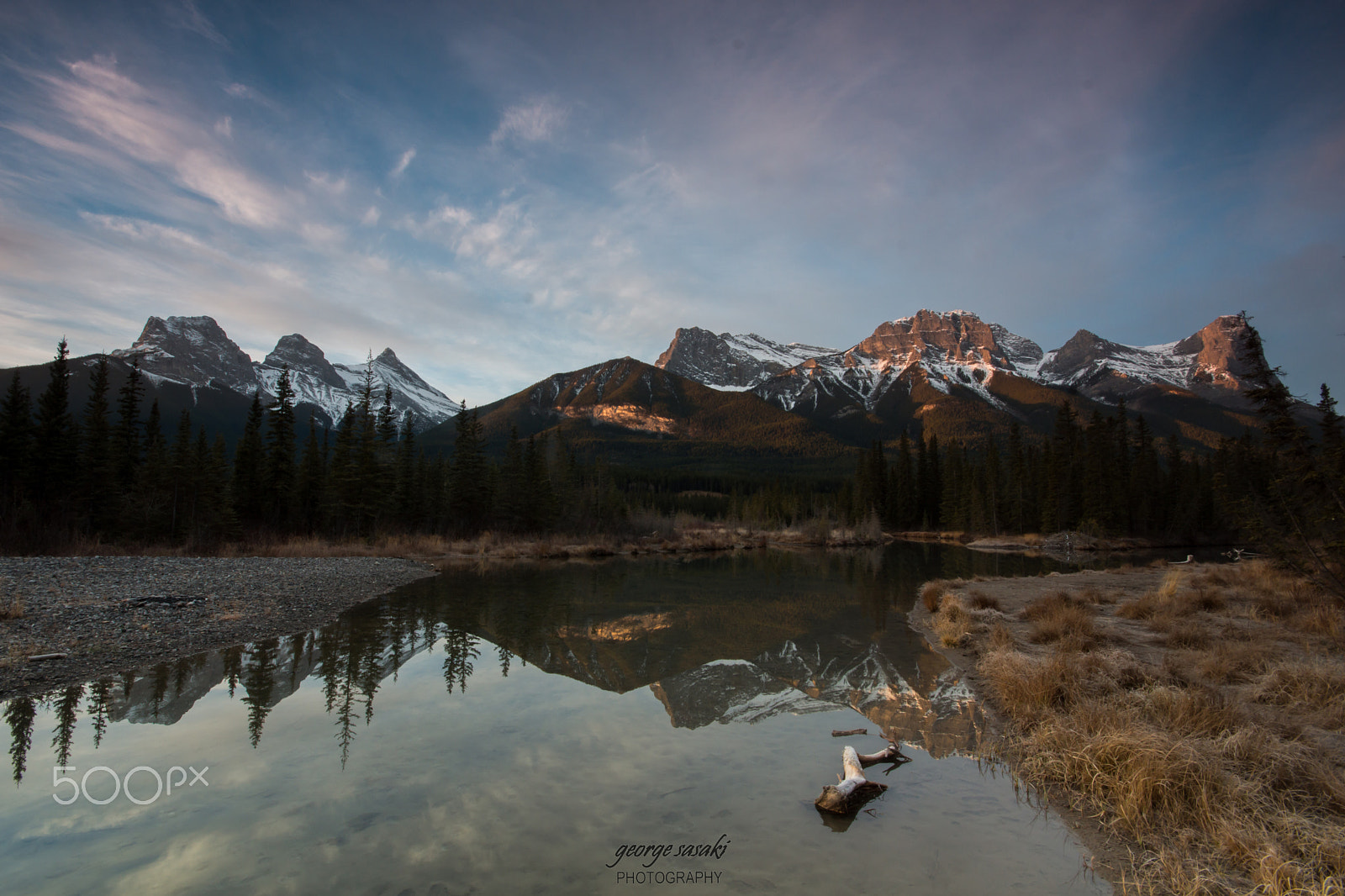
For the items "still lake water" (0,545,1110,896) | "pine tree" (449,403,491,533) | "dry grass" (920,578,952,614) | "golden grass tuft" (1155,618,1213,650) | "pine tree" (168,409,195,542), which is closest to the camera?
"still lake water" (0,545,1110,896)

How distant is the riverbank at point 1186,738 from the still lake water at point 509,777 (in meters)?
0.62

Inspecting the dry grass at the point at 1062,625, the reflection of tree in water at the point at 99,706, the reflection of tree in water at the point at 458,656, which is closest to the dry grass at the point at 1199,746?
the dry grass at the point at 1062,625

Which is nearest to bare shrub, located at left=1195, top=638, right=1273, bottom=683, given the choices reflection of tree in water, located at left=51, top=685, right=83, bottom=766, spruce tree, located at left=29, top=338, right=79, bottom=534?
reflection of tree in water, located at left=51, top=685, right=83, bottom=766

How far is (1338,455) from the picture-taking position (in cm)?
1599

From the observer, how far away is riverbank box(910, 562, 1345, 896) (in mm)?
5188

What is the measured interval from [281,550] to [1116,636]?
4131 cm

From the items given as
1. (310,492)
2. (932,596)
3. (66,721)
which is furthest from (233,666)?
(310,492)

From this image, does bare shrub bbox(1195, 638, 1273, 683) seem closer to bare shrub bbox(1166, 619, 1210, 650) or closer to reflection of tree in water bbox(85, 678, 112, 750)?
bare shrub bbox(1166, 619, 1210, 650)

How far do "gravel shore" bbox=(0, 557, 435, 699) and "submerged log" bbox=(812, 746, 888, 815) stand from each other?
42.5 feet

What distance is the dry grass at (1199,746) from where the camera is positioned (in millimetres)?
5109

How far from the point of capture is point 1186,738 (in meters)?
6.92

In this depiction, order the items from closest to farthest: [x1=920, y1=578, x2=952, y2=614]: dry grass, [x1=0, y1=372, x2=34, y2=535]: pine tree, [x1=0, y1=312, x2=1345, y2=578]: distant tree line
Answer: [x1=0, y1=312, x2=1345, y2=578]: distant tree line, [x1=920, y1=578, x2=952, y2=614]: dry grass, [x1=0, y1=372, x2=34, y2=535]: pine tree

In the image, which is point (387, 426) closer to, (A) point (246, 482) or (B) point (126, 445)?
(A) point (246, 482)
